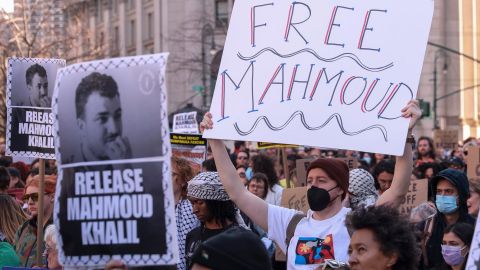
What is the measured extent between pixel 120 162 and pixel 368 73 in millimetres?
2217

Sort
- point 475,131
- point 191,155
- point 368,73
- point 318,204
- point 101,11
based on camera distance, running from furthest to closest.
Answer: point 101,11
point 475,131
point 191,155
point 368,73
point 318,204

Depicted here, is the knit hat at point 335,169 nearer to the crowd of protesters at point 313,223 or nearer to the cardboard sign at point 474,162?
the crowd of protesters at point 313,223

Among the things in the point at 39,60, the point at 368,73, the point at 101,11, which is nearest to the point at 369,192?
the point at 368,73

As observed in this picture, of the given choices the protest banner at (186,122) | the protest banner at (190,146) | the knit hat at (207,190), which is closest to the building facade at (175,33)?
the protest banner at (186,122)

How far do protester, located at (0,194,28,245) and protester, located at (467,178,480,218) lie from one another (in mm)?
3133

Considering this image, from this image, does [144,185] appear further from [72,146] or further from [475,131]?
[475,131]

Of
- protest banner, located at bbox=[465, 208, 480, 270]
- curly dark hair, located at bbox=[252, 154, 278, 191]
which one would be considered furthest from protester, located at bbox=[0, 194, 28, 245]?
protest banner, located at bbox=[465, 208, 480, 270]

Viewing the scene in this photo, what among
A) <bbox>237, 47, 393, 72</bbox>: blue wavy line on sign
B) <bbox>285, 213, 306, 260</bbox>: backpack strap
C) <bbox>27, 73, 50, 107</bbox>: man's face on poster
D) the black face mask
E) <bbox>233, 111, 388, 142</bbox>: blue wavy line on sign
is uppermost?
<bbox>237, 47, 393, 72</bbox>: blue wavy line on sign

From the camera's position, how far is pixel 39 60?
9.05m

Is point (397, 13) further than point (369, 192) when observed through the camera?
No

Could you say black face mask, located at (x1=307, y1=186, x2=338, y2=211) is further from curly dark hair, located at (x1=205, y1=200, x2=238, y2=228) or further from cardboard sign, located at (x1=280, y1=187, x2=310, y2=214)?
cardboard sign, located at (x1=280, y1=187, x2=310, y2=214)

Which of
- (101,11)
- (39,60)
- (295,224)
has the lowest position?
(295,224)

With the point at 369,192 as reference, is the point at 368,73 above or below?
above

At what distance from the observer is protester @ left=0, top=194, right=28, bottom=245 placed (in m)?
8.73
